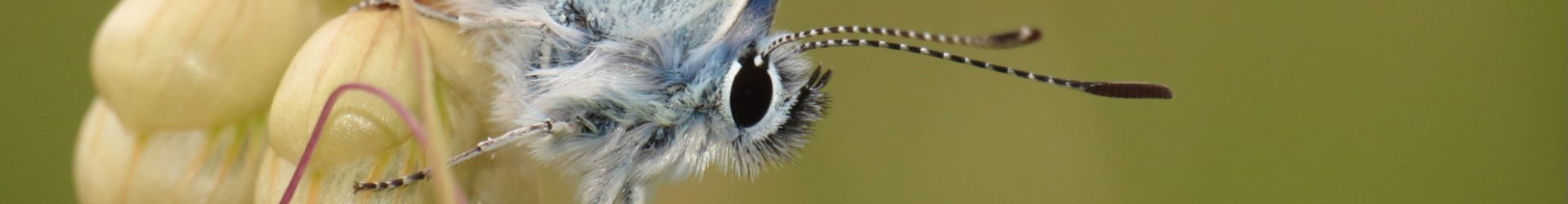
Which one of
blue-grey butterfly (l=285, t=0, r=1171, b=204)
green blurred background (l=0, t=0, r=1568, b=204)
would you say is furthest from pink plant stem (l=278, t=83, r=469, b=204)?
green blurred background (l=0, t=0, r=1568, b=204)

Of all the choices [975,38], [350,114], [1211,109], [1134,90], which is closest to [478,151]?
[350,114]

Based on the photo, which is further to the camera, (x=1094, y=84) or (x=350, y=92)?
(x=1094, y=84)

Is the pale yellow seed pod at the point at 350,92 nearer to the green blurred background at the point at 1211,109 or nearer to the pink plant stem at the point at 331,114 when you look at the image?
the pink plant stem at the point at 331,114

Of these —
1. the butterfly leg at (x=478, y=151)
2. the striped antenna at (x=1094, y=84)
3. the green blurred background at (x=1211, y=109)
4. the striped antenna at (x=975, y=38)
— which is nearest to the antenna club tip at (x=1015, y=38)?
the striped antenna at (x=975, y=38)

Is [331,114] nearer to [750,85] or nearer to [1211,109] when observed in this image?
[750,85]

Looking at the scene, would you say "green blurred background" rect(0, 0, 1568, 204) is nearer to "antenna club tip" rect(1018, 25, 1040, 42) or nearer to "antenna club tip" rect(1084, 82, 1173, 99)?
"antenna club tip" rect(1084, 82, 1173, 99)
